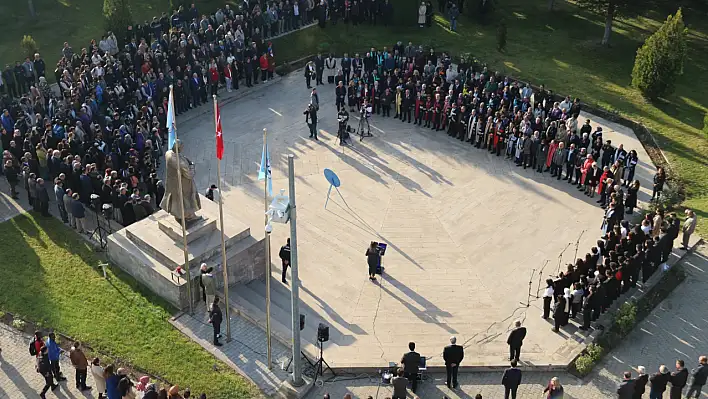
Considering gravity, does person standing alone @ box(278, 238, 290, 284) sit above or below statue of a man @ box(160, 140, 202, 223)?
below

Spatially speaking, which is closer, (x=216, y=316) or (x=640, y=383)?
(x=640, y=383)

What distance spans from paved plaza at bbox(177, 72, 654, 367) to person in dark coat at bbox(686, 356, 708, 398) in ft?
9.74

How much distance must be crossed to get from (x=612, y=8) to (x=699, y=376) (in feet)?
77.7

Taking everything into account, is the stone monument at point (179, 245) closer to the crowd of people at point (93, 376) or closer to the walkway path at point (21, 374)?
the crowd of people at point (93, 376)

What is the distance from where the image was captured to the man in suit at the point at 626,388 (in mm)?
17828

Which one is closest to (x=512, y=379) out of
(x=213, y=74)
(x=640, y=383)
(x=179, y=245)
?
(x=640, y=383)

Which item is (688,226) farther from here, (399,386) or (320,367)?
(320,367)

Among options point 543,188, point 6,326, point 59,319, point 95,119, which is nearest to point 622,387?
point 543,188

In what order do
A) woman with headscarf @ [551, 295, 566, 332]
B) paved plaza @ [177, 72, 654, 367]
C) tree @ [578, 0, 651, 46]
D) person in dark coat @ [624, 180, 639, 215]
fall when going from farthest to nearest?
tree @ [578, 0, 651, 46]
person in dark coat @ [624, 180, 639, 215]
paved plaza @ [177, 72, 654, 367]
woman with headscarf @ [551, 295, 566, 332]

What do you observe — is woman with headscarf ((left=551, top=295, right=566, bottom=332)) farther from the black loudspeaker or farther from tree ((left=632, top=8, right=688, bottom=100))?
tree ((left=632, top=8, right=688, bottom=100))

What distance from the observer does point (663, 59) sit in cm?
3238

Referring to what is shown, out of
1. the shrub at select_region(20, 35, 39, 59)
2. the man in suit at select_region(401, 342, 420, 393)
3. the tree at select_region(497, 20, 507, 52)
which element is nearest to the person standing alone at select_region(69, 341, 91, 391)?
the man in suit at select_region(401, 342, 420, 393)

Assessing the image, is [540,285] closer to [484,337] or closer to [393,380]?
[484,337]

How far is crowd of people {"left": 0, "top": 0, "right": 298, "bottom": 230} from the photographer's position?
24516mm
